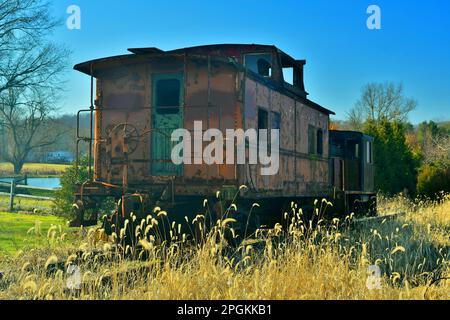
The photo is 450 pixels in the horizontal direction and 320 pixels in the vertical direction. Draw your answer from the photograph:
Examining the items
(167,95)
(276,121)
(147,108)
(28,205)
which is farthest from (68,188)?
(276,121)

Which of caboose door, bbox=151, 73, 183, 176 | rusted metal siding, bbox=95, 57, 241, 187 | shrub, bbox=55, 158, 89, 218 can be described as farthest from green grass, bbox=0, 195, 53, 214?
caboose door, bbox=151, 73, 183, 176

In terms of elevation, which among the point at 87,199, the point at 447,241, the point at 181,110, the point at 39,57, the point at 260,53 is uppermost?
the point at 39,57

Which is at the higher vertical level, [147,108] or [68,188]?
[147,108]

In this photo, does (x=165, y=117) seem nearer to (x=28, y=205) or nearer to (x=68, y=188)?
(x=68, y=188)

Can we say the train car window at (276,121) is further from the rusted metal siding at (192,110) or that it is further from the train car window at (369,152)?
the train car window at (369,152)

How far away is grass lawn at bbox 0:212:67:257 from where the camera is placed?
33.6ft

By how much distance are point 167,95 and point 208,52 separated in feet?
8.67

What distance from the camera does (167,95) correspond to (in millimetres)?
9867

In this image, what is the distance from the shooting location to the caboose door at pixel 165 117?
9.60 metres
